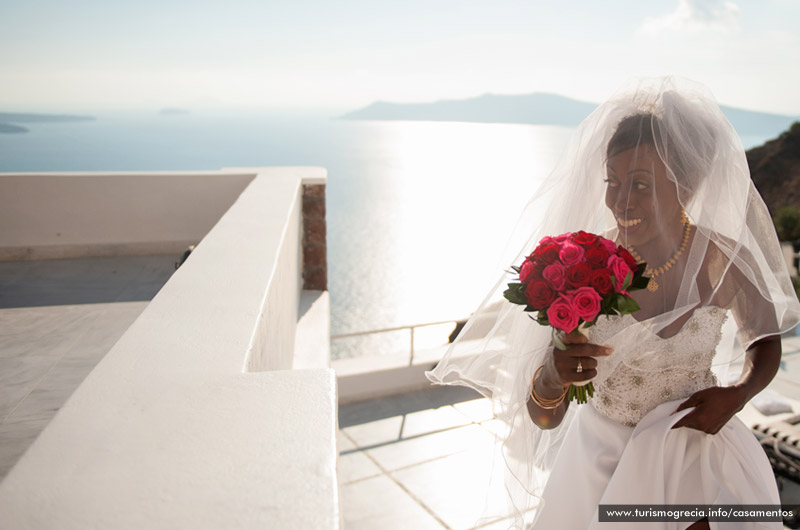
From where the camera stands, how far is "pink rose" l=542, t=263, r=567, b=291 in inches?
67.6

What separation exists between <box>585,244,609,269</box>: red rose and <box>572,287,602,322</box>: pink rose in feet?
0.33

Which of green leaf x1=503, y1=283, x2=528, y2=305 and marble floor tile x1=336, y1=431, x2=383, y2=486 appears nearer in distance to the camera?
green leaf x1=503, y1=283, x2=528, y2=305

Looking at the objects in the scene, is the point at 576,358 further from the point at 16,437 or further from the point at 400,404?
the point at 400,404

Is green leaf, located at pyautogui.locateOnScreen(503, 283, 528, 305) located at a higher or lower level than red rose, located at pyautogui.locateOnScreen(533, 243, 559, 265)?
lower

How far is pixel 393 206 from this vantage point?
9031cm

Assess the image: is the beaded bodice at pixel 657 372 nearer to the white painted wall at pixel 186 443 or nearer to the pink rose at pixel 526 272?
the pink rose at pixel 526 272

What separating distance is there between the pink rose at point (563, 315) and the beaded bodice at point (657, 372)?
1.37 ft

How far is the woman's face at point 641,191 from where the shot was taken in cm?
197

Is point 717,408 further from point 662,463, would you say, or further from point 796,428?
point 796,428

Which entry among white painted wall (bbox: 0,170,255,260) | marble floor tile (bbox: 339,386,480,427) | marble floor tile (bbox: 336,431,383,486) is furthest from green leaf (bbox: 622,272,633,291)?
white painted wall (bbox: 0,170,255,260)

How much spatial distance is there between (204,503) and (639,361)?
1.64m

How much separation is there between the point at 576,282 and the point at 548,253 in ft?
0.50

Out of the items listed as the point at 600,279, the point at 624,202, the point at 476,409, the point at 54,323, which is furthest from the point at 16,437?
the point at 476,409

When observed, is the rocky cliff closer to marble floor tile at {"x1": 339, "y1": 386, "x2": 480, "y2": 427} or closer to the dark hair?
Answer: marble floor tile at {"x1": 339, "y1": 386, "x2": 480, "y2": 427}
